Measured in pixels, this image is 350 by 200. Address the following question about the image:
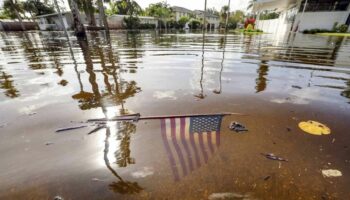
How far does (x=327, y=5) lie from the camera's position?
25156mm

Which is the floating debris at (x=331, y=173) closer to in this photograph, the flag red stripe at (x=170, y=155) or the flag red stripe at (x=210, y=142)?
the flag red stripe at (x=210, y=142)

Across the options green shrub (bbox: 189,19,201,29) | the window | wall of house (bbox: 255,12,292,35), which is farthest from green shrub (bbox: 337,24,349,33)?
green shrub (bbox: 189,19,201,29)

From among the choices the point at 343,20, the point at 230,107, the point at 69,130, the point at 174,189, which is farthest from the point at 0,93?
the point at 343,20

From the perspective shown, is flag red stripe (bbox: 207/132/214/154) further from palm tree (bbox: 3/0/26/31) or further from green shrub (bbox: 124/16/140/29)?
green shrub (bbox: 124/16/140/29)

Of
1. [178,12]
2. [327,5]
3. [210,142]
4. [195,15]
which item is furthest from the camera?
[195,15]

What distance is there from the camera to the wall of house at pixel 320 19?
2459 centimetres

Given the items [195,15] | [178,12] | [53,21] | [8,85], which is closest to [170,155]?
[8,85]

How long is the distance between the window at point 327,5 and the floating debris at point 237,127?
104ft

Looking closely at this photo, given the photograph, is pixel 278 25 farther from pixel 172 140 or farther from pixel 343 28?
pixel 172 140

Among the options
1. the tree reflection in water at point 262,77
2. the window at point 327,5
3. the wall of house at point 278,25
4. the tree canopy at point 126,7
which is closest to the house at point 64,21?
the tree canopy at point 126,7

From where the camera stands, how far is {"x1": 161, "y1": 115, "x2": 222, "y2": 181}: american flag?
2.06m

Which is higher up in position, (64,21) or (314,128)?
(64,21)

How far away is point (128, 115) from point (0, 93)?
10.2ft

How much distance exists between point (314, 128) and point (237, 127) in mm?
1101
